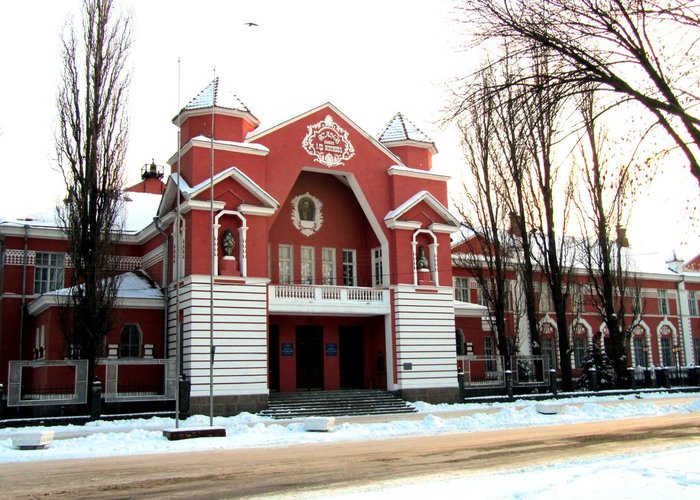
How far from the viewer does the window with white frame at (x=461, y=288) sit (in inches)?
1732

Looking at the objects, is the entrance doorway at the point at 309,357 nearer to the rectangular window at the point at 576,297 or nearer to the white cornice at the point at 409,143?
the white cornice at the point at 409,143

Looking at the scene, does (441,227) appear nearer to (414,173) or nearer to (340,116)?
(414,173)

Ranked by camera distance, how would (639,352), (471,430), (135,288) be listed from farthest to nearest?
(639,352)
(135,288)
(471,430)

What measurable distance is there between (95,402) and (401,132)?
18246 mm

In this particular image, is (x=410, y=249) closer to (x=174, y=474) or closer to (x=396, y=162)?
(x=396, y=162)

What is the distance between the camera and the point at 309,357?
104 feet

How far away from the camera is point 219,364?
26.1 metres

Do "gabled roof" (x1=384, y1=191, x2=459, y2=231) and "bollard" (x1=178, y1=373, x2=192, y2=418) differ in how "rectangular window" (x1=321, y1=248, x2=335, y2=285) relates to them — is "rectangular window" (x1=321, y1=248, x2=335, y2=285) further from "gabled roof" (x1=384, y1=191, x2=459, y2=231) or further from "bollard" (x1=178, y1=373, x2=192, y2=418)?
"bollard" (x1=178, y1=373, x2=192, y2=418)

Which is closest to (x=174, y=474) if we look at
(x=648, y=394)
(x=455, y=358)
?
(x=455, y=358)

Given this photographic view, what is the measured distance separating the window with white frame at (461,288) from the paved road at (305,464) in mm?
24383

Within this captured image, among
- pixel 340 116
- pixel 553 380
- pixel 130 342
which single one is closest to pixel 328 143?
pixel 340 116

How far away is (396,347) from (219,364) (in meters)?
7.91

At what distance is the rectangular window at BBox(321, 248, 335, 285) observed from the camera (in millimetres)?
32281

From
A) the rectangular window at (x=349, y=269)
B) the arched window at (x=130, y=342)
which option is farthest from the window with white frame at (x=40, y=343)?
the rectangular window at (x=349, y=269)
